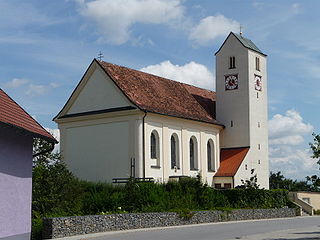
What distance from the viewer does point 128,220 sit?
85.7 ft

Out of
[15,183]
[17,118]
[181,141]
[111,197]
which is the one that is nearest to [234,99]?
[181,141]

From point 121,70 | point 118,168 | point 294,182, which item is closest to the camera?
point 118,168

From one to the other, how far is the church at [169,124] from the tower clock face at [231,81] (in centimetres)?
10

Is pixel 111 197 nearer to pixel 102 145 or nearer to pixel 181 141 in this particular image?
pixel 102 145

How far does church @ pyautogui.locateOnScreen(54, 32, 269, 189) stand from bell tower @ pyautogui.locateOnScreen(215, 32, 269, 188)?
9cm

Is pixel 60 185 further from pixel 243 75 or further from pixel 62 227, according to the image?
pixel 243 75

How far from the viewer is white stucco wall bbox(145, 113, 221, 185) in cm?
4266

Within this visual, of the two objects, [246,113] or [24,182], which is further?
[246,113]

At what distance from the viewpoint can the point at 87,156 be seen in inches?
1750

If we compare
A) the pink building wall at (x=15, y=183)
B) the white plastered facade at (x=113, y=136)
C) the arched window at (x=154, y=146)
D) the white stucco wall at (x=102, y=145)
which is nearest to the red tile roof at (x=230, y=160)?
the white plastered facade at (x=113, y=136)

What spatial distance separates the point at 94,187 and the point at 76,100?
413 inches

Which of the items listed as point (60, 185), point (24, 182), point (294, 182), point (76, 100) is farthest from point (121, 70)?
point (294, 182)

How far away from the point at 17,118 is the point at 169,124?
2811cm

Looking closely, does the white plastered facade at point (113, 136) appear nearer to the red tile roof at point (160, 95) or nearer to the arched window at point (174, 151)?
the arched window at point (174, 151)
